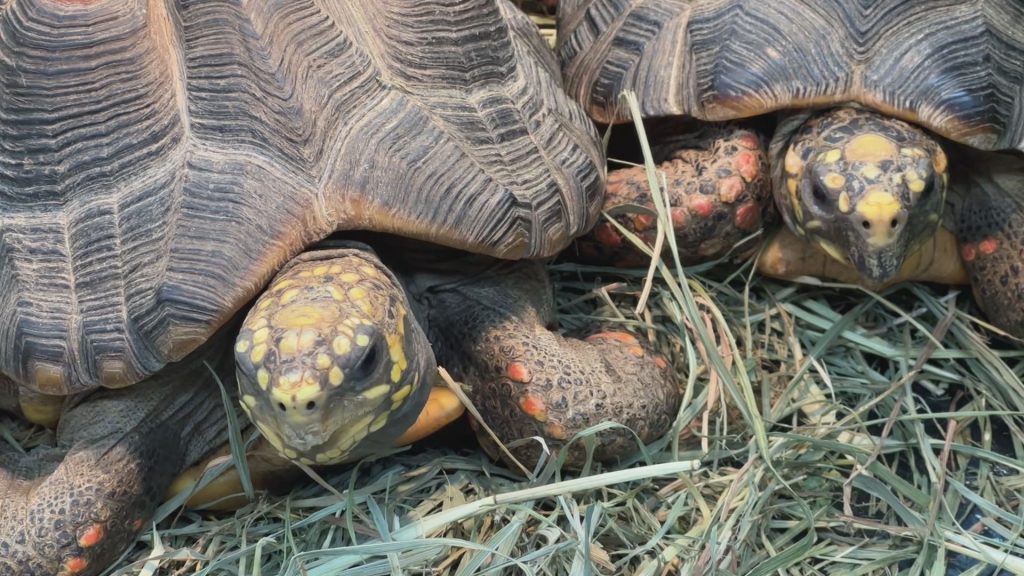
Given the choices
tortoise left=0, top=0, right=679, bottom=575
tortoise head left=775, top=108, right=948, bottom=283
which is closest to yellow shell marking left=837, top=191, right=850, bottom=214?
tortoise head left=775, top=108, right=948, bottom=283

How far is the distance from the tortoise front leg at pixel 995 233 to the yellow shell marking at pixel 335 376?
5.74 feet

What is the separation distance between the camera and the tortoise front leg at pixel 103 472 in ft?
6.31

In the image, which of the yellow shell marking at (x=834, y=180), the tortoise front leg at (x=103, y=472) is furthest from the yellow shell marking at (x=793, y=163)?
the tortoise front leg at (x=103, y=472)

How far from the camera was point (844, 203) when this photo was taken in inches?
86.1

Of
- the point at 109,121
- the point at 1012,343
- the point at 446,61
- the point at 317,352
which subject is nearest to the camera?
the point at 317,352

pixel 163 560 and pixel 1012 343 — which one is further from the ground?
pixel 163 560

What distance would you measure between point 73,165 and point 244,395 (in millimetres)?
596

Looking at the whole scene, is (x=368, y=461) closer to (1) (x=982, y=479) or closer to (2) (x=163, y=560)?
(2) (x=163, y=560)

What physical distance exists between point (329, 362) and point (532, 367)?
601mm

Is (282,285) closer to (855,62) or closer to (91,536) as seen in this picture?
(91,536)

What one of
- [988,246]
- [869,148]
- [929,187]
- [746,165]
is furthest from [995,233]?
[746,165]

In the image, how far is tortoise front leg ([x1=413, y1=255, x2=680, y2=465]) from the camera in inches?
80.2

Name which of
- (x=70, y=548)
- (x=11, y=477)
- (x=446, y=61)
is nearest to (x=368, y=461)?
(x=70, y=548)

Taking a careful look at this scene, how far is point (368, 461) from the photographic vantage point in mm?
2191
